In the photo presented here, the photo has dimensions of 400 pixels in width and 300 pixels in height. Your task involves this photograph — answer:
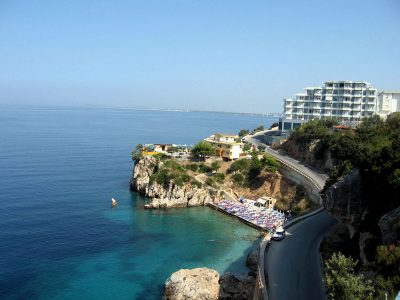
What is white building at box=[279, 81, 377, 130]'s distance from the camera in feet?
250

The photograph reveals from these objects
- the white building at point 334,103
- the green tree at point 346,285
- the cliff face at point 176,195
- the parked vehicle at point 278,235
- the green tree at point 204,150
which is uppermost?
the white building at point 334,103

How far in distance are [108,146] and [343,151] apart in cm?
8002

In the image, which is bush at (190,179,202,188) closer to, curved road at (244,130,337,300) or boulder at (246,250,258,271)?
curved road at (244,130,337,300)

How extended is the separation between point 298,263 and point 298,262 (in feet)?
0.59

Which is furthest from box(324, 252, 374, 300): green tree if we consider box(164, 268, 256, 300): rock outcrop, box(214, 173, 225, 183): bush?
box(214, 173, 225, 183): bush

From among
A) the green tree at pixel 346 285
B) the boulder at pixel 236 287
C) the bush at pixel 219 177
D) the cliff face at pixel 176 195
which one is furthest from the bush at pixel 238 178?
the green tree at pixel 346 285

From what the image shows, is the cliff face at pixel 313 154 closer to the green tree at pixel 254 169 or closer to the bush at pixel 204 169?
the green tree at pixel 254 169

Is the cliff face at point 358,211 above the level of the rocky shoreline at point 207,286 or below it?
above

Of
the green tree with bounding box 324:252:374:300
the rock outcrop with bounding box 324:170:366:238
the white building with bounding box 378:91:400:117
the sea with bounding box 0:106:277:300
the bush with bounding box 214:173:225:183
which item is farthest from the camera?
the white building with bounding box 378:91:400:117

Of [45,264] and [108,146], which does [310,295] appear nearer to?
[45,264]

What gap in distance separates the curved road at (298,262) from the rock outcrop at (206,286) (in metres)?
2.74

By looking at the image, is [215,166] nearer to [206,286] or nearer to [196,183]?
[196,183]

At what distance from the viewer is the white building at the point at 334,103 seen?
76.1m

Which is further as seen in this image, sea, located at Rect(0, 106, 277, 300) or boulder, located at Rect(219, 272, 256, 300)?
sea, located at Rect(0, 106, 277, 300)
